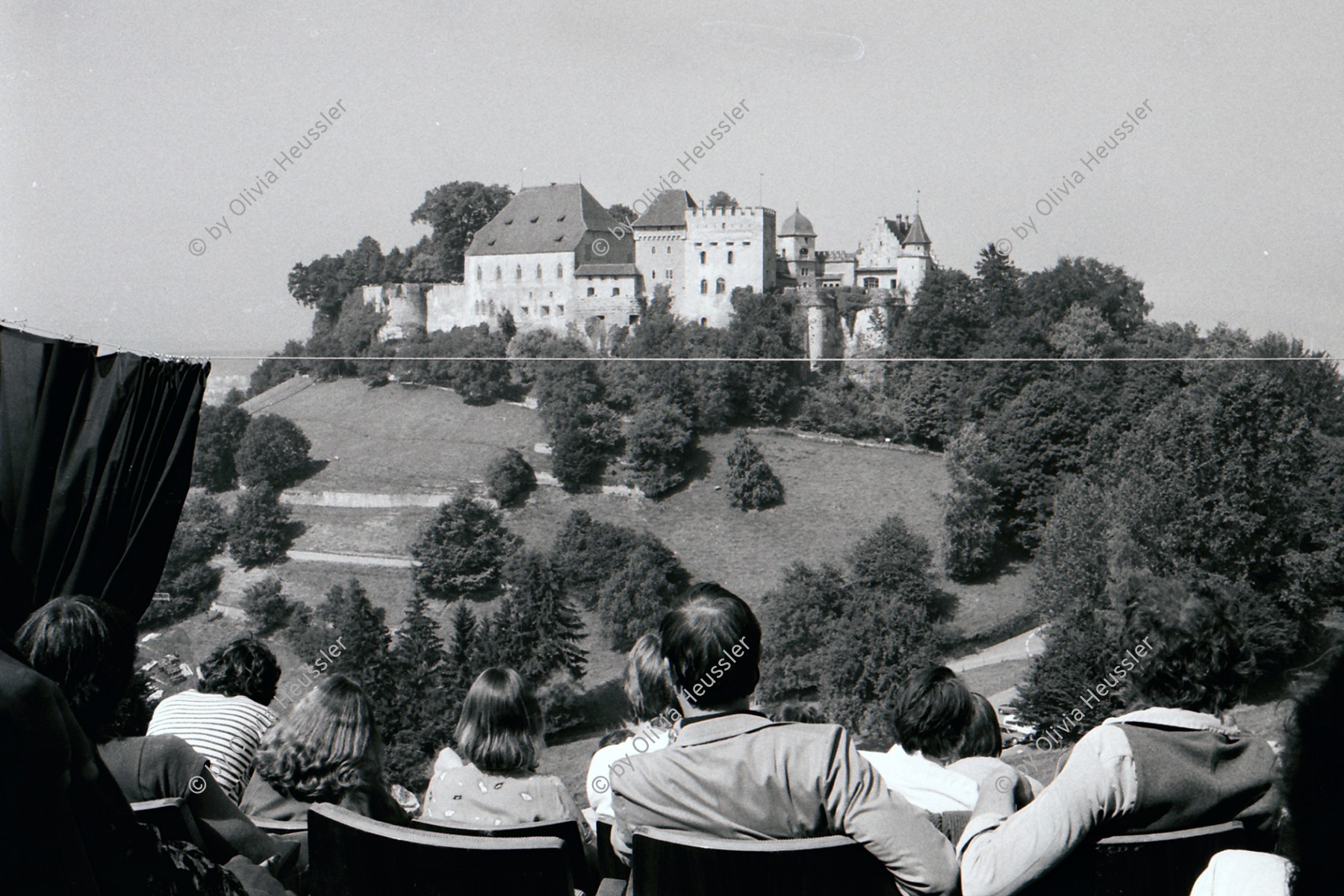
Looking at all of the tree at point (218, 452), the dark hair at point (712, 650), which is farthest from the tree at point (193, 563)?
the dark hair at point (712, 650)

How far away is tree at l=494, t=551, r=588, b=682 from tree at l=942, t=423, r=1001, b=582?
13941mm

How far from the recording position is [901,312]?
58656mm

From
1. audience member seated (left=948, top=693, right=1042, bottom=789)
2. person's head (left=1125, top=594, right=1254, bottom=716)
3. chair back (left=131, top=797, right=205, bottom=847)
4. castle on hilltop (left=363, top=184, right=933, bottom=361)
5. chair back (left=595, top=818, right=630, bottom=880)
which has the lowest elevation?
chair back (left=595, top=818, right=630, bottom=880)

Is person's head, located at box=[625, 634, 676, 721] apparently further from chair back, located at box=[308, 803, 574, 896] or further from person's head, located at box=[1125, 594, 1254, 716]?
person's head, located at box=[1125, 594, 1254, 716]

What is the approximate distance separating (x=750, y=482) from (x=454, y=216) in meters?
27.3

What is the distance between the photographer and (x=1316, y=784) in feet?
4.95

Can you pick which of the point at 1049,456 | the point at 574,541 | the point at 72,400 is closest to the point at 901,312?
the point at 1049,456

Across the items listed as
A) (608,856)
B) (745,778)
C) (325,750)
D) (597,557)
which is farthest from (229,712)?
(597,557)

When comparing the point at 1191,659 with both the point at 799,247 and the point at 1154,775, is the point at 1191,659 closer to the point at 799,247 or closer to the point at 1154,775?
the point at 1154,775

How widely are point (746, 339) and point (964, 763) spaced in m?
52.1

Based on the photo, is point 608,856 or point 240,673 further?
point 240,673

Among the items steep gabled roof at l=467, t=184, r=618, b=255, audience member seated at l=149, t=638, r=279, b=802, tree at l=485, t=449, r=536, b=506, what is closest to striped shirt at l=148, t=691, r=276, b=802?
audience member seated at l=149, t=638, r=279, b=802

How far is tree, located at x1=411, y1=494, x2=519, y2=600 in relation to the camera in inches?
1901

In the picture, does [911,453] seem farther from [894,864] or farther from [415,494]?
[894,864]
